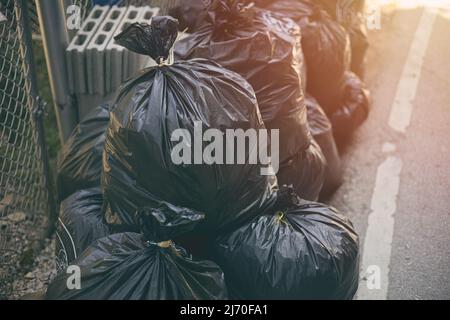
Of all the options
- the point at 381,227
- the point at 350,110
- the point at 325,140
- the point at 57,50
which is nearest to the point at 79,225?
the point at 57,50

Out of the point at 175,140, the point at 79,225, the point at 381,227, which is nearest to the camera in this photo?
the point at 175,140

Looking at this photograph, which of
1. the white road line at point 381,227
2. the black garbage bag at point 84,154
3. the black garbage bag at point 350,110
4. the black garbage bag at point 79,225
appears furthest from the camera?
the black garbage bag at point 350,110

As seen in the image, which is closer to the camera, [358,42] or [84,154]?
[84,154]

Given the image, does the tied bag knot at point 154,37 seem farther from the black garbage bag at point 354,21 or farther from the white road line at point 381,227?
the black garbage bag at point 354,21

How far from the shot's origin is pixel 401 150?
3525 millimetres

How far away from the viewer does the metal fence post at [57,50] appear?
2.33 m

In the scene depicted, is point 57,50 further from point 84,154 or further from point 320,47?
point 320,47

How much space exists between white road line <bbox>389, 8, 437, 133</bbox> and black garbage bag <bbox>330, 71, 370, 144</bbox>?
40cm

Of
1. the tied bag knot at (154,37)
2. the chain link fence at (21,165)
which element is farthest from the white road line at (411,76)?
the chain link fence at (21,165)

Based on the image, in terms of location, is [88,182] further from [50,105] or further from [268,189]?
[50,105]

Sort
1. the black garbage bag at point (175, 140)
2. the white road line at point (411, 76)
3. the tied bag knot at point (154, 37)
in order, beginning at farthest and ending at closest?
the white road line at point (411, 76) → the tied bag knot at point (154, 37) → the black garbage bag at point (175, 140)

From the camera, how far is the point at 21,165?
2.49m

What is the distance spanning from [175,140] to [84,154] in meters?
0.81
